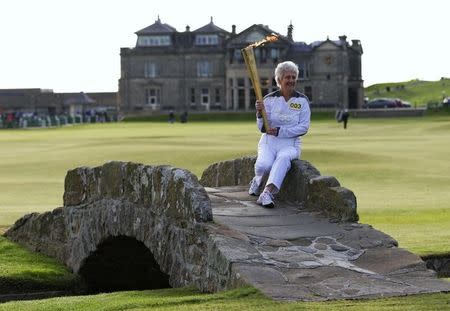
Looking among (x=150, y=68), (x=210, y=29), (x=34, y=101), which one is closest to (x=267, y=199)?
(x=210, y=29)

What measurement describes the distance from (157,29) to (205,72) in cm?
839

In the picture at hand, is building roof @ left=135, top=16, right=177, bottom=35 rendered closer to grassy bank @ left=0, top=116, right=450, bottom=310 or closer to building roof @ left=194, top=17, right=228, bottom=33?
building roof @ left=194, top=17, right=228, bottom=33

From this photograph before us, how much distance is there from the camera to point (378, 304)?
9.98 metres

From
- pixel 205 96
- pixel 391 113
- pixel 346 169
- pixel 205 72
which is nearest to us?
pixel 346 169

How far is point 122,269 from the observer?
17328 mm

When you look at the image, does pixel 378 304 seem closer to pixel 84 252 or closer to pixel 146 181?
pixel 146 181

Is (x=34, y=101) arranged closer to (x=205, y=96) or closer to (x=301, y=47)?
(x=205, y=96)

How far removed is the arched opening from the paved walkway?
3001 millimetres

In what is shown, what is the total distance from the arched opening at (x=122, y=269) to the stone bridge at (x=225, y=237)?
2cm

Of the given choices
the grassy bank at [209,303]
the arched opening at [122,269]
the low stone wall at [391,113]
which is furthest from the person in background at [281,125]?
the low stone wall at [391,113]

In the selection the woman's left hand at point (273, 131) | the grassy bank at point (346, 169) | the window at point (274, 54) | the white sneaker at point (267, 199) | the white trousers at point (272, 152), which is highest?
the window at point (274, 54)

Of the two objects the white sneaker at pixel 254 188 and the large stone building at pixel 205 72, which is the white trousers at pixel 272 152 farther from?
the large stone building at pixel 205 72

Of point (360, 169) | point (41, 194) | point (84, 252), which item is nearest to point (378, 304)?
point (84, 252)

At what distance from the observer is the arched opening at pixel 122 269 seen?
16.6 meters
